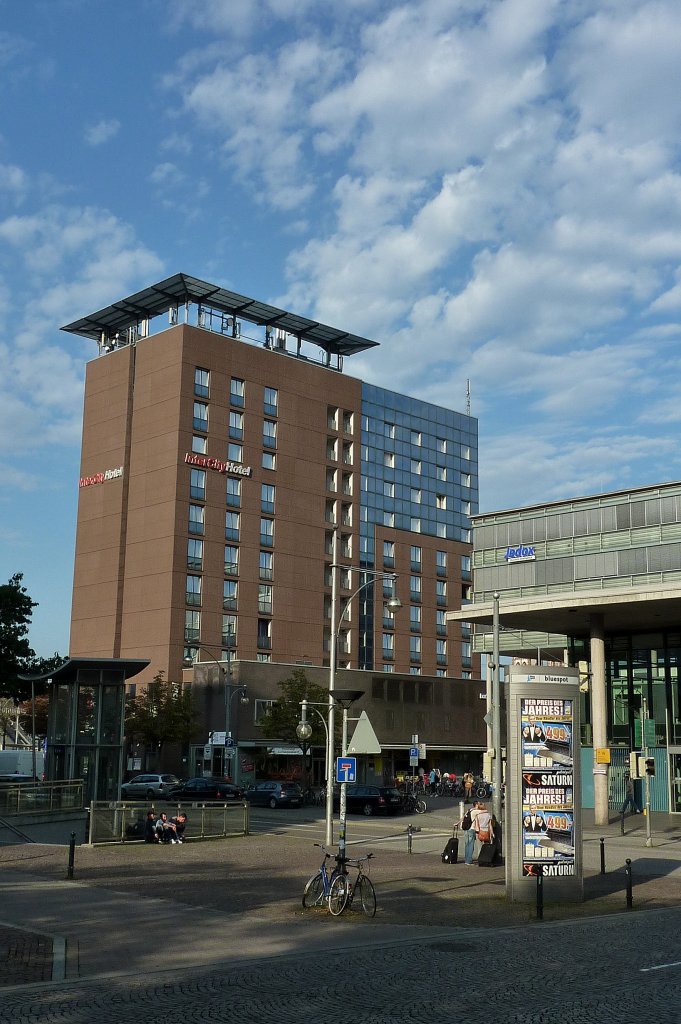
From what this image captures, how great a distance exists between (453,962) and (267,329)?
82.2m

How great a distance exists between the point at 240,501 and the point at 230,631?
10.7m

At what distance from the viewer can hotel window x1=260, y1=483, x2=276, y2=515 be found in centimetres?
8624

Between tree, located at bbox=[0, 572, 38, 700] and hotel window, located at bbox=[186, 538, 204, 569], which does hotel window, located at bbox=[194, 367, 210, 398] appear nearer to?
hotel window, located at bbox=[186, 538, 204, 569]

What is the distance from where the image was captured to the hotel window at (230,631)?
263ft

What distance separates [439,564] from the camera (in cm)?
10075

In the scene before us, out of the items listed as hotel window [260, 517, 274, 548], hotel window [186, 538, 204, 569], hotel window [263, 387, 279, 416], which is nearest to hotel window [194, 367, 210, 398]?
hotel window [263, 387, 279, 416]

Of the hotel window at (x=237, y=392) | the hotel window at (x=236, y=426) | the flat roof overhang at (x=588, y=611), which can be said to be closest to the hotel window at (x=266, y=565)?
the hotel window at (x=236, y=426)

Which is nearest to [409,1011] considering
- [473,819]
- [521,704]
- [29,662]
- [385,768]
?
[521,704]

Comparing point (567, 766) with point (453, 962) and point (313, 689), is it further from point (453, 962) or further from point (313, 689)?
point (313, 689)

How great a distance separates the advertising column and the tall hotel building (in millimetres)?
57102

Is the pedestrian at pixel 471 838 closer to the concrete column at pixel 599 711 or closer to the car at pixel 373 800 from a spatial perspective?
the concrete column at pixel 599 711

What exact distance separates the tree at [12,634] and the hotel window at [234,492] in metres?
29.5

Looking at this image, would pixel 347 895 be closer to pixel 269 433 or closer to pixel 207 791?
pixel 207 791

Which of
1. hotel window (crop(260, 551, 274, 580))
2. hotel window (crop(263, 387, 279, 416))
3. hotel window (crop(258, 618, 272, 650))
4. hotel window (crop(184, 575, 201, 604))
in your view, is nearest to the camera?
hotel window (crop(184, 575, 201, 604))
